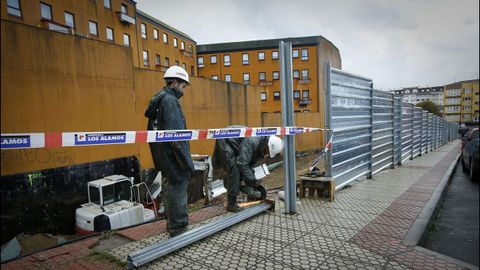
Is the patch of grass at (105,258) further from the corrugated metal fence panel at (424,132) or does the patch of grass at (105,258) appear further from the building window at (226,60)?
the building window at (226,60)

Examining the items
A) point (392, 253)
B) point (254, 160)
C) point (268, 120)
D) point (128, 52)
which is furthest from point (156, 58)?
point (392, 253)

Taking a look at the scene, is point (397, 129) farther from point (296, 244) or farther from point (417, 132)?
point (296, 244)

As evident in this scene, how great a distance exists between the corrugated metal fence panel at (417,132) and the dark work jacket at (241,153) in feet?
37.0

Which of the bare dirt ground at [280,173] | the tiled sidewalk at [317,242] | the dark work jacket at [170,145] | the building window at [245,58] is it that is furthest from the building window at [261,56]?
the dark work jacket at [170,145]

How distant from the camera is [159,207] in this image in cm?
981

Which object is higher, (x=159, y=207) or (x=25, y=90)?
(x=25, y=90)

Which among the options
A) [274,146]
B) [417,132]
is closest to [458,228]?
[274,146]

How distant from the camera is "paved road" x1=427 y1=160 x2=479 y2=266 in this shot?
4039 mm

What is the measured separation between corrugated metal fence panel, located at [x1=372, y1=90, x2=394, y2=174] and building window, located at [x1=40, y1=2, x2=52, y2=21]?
20303 millimetres

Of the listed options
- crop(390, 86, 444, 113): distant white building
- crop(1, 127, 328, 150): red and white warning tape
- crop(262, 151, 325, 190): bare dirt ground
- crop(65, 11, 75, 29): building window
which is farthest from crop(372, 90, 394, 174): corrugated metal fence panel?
crop(390, 86, 444, 113): distant white building

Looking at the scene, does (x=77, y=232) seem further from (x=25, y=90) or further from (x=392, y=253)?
(x=392, y=253)

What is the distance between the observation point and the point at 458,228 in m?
4.94

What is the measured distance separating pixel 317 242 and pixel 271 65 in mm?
44976

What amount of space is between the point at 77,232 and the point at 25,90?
398 cm
